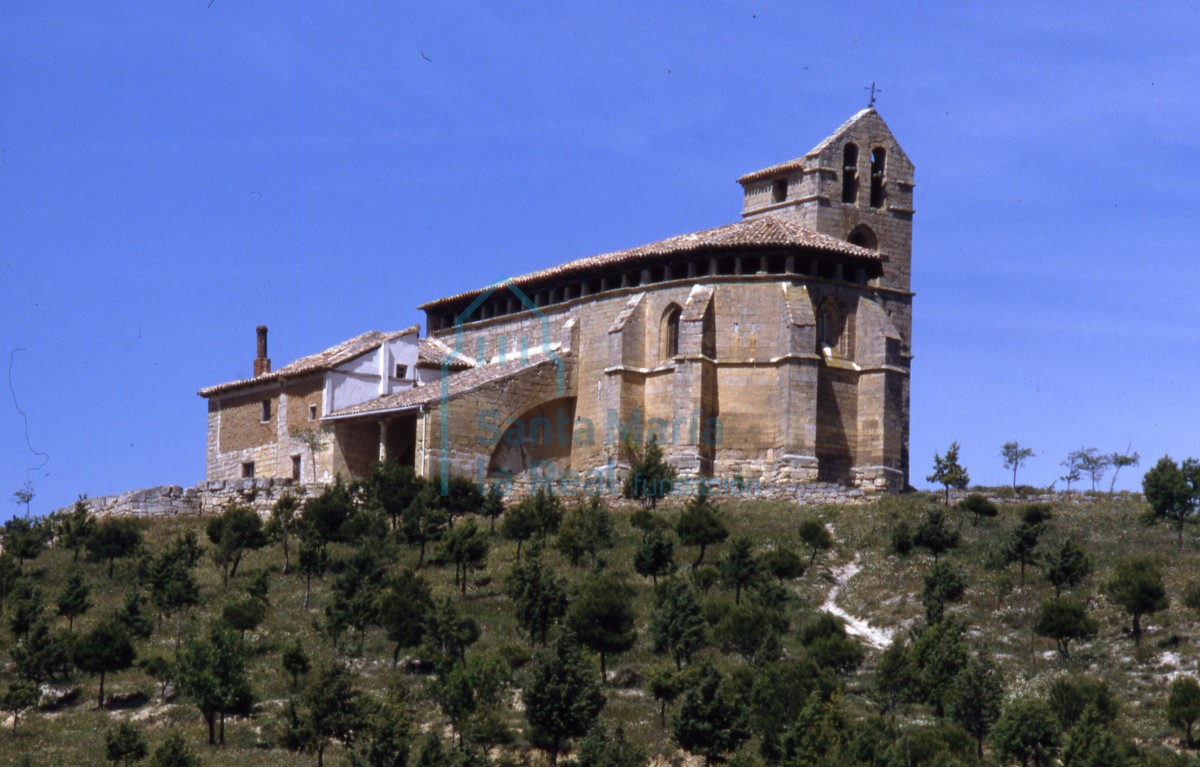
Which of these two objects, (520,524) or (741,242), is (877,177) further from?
(520,524)

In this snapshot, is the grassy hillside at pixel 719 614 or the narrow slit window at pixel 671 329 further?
the narrow slit window at pixel 671 329

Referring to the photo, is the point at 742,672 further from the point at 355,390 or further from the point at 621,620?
the point at 355,390

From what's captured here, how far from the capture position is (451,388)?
2249 inches

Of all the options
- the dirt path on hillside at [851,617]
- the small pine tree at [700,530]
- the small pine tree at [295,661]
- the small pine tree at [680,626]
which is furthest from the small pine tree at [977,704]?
the small pine tree at [295,661]

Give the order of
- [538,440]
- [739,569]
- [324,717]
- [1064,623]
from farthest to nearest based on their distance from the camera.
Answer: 1. [538,440]
2. [739,569]
3. [1064,623]
4. [324,717]

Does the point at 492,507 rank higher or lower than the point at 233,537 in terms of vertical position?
higher

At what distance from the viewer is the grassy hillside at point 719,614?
37250mm

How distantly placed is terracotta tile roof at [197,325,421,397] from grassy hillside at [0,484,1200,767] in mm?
7508

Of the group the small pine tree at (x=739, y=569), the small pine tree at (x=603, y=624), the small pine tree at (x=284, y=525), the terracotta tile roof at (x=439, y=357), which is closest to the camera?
the small pine tree at (x=603, y=624)

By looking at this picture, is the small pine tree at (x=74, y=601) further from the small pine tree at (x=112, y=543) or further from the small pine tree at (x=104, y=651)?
the small pine tree at (x=112, y=543)

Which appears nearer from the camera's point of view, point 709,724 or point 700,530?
point 709,724

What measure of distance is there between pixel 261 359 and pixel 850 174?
64.8ft

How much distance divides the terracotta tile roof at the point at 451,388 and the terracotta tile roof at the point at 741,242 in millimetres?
3288

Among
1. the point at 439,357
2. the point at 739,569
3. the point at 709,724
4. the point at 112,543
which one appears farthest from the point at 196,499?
the point at 709,724
